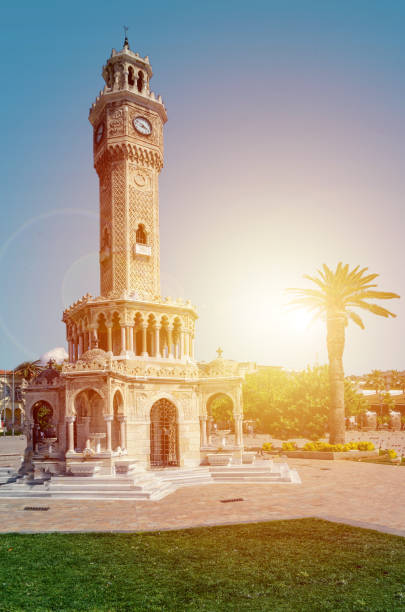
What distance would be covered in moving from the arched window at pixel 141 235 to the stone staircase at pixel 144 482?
15.5m

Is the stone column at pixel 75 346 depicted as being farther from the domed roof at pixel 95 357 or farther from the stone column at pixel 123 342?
the domed roof at pixel 95 357

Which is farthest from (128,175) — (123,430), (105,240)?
(123,430)

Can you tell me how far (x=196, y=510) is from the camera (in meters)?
18.8

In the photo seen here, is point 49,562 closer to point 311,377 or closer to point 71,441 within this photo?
point 71,441

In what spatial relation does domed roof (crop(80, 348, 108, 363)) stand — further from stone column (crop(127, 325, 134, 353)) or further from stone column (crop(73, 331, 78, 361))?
stone column (crop(73, 331, 78, 361))

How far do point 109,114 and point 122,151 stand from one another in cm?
295

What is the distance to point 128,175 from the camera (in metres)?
35.4

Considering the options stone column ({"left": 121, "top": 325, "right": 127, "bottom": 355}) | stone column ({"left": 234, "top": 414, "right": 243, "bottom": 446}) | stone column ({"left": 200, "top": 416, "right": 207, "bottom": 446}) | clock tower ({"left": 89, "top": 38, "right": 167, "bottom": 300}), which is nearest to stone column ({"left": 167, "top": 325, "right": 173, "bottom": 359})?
clock tower ({"left": 89, "top": 38, "right": 167, "bottom": 300})

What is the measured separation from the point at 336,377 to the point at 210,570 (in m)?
30.2

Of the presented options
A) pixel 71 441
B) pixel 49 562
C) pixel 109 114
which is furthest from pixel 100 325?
pixel 49 562

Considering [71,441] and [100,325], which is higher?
[100,325]

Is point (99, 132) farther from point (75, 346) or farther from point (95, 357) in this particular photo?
point (95, 357)

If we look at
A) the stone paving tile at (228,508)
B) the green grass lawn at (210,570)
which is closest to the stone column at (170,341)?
the stone paving tile at (228,508)

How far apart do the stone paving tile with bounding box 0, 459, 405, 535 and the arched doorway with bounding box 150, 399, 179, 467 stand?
557 cm
